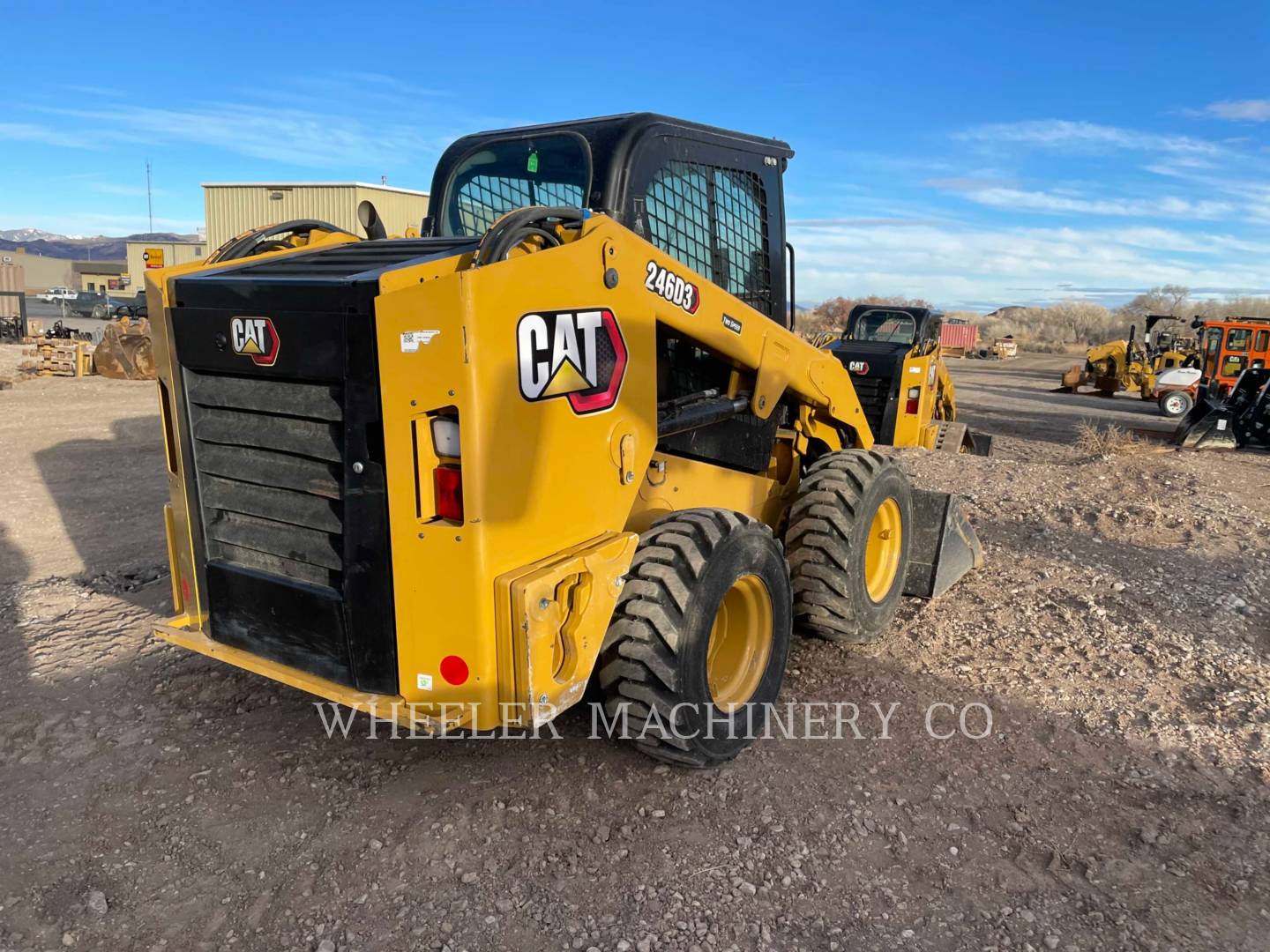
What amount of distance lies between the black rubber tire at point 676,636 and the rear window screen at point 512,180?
139 cm

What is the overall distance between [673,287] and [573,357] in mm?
653

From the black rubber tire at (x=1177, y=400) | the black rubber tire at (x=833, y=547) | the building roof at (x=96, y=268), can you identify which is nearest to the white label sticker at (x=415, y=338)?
the black rubber tire at (x=833, y=547)

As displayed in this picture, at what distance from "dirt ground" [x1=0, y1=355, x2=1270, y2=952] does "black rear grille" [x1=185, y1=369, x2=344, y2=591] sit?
928 mm

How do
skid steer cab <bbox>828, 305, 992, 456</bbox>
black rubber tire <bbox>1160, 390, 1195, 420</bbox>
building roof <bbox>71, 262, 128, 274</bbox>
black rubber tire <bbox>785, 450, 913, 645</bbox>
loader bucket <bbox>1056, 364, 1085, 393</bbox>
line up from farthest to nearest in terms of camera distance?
building roof <bbox>71, 262, 128, 274</bbox> < loader bucket <bbox>1056, 364, 1085, 393</bbox> < black rubber tire <bbox>1160, 390, 1195, 420</bbox> < skid steer cab <bbox>828, 305, 992, 456</bbox> < black rubber tire <bbox>785, 450, 913, 645</bbox>

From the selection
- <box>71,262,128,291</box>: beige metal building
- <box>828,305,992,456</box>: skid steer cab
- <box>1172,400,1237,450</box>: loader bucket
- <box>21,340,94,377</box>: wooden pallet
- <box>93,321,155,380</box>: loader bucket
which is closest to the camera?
<box>828,305,992,456</box>: skid steer cab

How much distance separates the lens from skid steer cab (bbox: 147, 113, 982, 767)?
2.66 m

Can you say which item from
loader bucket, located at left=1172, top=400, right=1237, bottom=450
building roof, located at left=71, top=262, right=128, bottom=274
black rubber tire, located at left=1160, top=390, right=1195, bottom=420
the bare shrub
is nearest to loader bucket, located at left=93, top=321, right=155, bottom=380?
the bare shrub

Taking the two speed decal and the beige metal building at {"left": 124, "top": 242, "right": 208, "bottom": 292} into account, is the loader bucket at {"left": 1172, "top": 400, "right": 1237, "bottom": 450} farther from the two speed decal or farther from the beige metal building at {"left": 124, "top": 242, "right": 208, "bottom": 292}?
the beige metal building at {"left": 124, "top": 242, "right": 208, "bottom": 292}

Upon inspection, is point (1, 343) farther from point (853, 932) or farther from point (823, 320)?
point (823, 320)

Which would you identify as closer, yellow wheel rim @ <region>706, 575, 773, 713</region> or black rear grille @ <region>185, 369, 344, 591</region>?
black rear grille @ <region>185, 369, 344, 591</region>

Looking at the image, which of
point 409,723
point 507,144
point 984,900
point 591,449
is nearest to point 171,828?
point 409,723

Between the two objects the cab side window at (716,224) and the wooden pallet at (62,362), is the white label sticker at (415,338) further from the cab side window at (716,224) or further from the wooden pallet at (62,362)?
the wooden pallet at (62,362)

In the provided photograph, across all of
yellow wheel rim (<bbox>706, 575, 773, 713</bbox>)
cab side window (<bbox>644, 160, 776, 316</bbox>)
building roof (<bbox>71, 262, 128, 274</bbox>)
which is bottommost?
yellow wheel rim (<bbox>706, 575, 773, 713</bbox>)

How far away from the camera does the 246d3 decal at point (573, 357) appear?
2.72m
